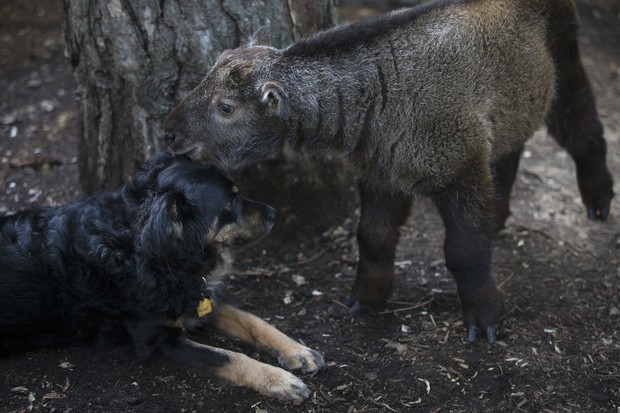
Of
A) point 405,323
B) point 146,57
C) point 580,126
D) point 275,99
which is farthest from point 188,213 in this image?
point 580,126

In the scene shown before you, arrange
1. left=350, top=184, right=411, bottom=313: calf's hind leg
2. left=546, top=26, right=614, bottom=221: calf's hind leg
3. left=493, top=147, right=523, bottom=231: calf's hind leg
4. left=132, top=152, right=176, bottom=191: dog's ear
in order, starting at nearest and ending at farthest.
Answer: left=132, top=152, right=176, bottom=191: dog's ear < left=350, top=184, right=411, bottom=313: calf's hind leg < left=546, top=26, right=614, bottom=221: calf's hind leg < left=493, top=147, right=523, bottom=231: calf's hind leg

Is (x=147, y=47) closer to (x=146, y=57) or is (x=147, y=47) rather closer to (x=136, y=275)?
(x=146, y=57)

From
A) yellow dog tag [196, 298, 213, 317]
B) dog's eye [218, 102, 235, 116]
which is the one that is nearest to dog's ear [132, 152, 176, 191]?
dog's eye [218, 102, 235, 116]

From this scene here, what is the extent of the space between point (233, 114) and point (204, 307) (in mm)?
1235

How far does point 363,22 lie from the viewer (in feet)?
16.0

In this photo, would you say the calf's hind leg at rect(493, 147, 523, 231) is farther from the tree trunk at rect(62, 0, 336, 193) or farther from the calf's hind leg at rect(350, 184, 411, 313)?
the tree trunk at rect(62, 0, 336, 193)

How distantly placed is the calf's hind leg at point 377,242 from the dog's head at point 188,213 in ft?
2.46

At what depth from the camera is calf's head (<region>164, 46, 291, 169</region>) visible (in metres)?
4.78

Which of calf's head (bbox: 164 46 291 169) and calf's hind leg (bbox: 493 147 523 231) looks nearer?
calf's head (bbox: 164 46 291 169)

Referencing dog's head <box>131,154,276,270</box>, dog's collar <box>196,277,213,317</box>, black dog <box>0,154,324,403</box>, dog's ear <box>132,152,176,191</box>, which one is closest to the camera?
dog's head <box>131,154,276,270</box>

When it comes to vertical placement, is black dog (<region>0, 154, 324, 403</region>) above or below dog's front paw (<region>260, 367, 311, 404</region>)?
above

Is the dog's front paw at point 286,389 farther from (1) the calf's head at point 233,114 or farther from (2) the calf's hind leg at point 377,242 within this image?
(1) the calf's head at point 233,114

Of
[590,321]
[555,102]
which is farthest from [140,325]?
A: [555,102]

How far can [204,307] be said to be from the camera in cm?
493
